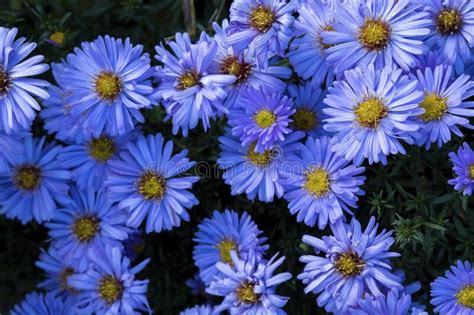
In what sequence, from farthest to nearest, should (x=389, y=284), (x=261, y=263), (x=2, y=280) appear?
1. (x=2, y=280)
2. (x=261, y=263)
3. (x=389, y=284)

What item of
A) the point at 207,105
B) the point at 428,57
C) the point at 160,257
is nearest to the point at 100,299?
the point at 160,257

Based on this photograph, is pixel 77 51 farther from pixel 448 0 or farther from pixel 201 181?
pixel 448 0

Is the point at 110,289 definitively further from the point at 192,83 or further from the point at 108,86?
the point at 192,83

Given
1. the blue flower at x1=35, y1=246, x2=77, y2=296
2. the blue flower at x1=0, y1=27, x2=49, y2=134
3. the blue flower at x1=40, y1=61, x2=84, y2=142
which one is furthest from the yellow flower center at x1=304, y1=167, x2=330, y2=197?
the blue flower at x1=35, y1=246, x2=77, y2=296

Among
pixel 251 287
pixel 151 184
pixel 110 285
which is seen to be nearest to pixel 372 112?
pixel 251 287

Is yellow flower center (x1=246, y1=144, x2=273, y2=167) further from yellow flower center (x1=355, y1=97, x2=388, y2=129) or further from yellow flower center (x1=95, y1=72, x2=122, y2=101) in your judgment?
yellow flower center (x1=95, y1=72, x2=122, y2=101)

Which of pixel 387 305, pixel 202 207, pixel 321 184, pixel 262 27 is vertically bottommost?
pixel 387 305

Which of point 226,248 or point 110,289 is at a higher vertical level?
point 226,248
